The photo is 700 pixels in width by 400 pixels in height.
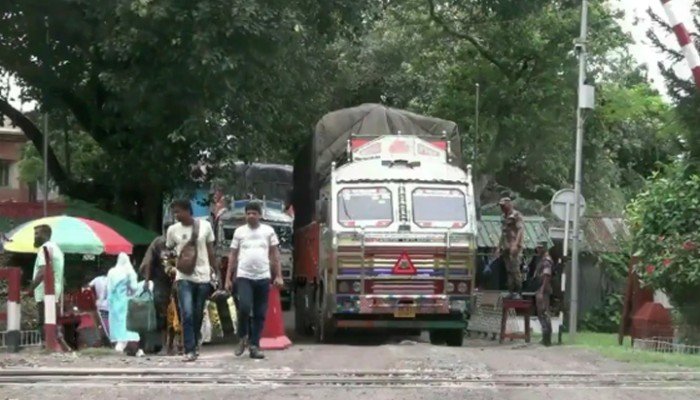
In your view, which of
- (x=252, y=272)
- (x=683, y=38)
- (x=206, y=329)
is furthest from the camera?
(x=206, y=329)

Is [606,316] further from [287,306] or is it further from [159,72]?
[159,72]

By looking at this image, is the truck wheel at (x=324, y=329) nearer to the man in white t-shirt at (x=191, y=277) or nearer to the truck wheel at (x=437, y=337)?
the truck wheel at (x=437, y=337)

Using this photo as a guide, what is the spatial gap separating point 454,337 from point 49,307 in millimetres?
7342

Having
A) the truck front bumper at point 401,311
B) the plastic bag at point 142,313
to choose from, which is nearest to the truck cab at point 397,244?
the truck front bumper at point 401,311

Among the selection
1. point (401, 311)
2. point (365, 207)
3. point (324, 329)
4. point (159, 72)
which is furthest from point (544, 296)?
point (159, 72)

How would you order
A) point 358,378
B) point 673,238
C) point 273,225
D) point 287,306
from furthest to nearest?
point 273,225
point 287,306
point 673,238
point 358,378

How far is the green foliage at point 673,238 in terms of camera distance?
16.5 metres

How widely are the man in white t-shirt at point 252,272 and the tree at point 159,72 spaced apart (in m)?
5.39

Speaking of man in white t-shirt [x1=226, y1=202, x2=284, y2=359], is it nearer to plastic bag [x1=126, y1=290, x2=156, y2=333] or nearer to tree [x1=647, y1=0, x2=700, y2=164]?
plastic bag [x1=126, y1=290, x2=156, y2=333]

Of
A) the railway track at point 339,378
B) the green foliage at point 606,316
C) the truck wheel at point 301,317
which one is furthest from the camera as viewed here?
the green foliage at point 606,316

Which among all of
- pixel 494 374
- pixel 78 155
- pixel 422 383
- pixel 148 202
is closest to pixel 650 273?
pixel 494 374

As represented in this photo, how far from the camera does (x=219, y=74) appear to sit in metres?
18.2

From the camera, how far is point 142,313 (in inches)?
572

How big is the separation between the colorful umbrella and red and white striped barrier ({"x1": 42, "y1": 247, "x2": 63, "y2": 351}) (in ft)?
9.11
